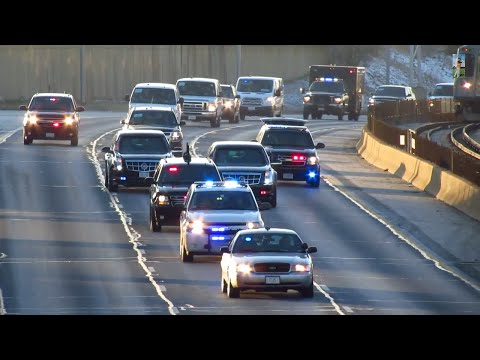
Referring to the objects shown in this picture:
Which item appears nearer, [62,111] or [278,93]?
[62,111]

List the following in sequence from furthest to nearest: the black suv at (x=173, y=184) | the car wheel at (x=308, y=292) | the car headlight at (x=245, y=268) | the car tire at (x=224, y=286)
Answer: the black suv at (x=173, y=184), the car tire at (x=224, y=286), the car wheel at (x=308, y=292), the car headlight at (x=245, y=268)

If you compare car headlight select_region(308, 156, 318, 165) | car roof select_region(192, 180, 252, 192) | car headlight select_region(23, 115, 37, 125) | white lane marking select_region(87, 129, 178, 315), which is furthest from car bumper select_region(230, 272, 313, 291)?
car headlight select_region(23, 115, 37, 125)

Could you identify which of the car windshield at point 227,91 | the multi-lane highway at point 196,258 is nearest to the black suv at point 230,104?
the car windshield at point 227,91

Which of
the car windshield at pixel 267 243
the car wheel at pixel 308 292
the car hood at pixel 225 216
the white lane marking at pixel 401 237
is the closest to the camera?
the car wheel at pixel 308 292

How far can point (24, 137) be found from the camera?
56562 mm

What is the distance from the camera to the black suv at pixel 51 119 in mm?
55219

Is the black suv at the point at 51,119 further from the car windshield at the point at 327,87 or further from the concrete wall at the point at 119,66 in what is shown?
the concrete wall at the point at 119,66

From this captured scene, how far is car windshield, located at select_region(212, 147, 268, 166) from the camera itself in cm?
4051

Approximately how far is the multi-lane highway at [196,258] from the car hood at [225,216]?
37.7 inches

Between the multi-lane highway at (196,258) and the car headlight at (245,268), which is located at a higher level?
the car headlight at (245,268)

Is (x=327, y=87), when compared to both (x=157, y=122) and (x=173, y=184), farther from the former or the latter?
(x=173, y=184)
